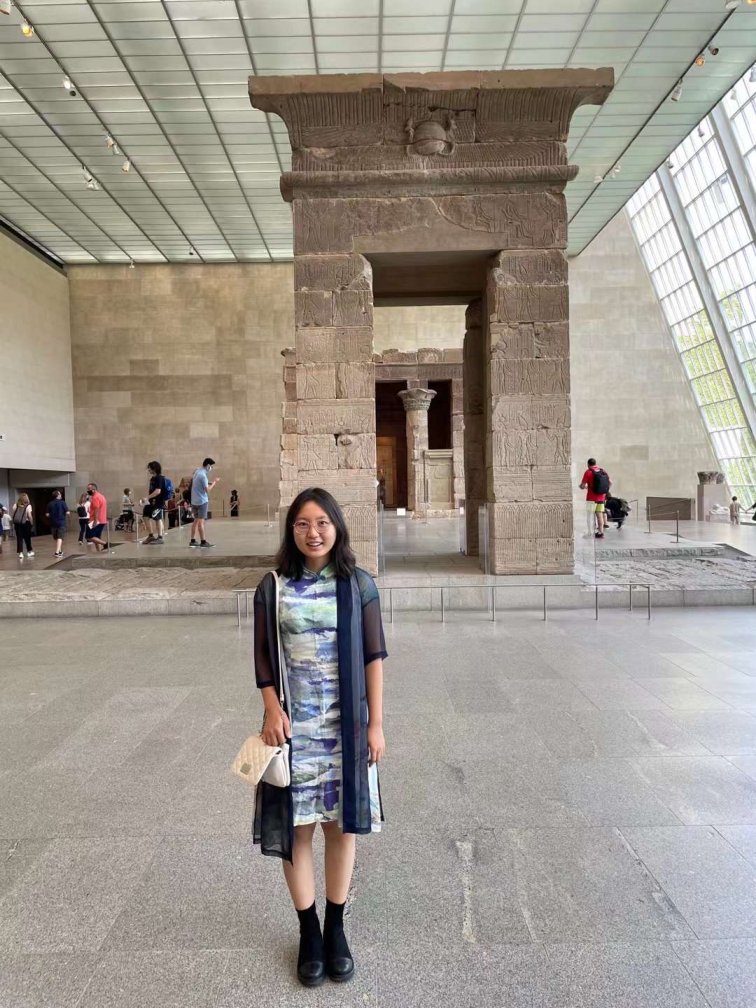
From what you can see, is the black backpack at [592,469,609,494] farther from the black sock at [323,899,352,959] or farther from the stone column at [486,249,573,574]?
the black sock at [323,899,352,959]

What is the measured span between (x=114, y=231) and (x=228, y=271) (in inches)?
196

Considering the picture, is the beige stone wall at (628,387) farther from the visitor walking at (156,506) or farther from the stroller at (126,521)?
the visitor walking at (156,506)

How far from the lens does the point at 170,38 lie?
13.8m

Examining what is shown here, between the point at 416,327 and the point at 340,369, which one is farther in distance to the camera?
the point at 416,327

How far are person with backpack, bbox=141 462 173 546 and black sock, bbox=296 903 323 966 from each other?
12823mm

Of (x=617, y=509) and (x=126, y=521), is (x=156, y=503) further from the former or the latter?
(x=617, y=509)

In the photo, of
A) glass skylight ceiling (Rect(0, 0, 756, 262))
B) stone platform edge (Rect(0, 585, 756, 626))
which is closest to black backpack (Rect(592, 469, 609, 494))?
stone platform edge (Rect(0, 585, 756, 626))

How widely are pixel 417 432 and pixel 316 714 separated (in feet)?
70.2

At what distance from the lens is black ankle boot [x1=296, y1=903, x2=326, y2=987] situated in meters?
2.24

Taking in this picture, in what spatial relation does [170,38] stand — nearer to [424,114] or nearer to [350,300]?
[424,114]

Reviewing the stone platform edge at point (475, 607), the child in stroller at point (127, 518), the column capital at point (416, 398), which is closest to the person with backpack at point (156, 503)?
the child in stroller at point (127, 518)

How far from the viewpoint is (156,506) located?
51.5 feet

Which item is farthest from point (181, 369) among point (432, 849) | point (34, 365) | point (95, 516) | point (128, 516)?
point (432, 849)

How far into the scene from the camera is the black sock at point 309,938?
2271 mm
